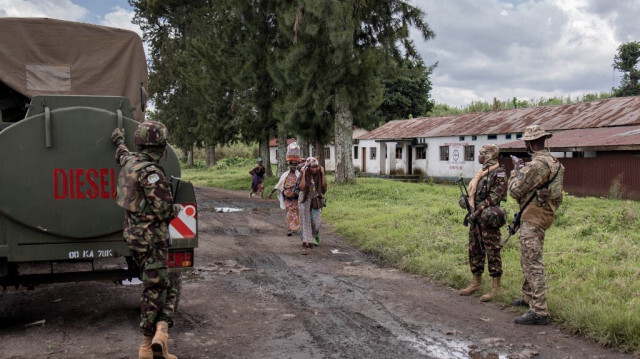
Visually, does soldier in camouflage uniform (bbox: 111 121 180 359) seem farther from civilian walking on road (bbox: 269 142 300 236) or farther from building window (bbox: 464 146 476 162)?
building window (bbox: 464 146 476 162)

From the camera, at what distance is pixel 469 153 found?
28.9 metres

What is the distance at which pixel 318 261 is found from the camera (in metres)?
8.82

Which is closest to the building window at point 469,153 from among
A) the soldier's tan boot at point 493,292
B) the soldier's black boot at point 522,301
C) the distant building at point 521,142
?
the distant building at point 521,142

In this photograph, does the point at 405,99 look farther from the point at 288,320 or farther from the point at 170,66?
the point at 288,320

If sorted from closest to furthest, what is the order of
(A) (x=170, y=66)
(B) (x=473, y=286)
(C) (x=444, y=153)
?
(B) (x=473, y=286), (C) (x=444, y=153), (A) (x=170, y=66)

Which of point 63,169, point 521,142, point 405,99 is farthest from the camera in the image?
point 405,99

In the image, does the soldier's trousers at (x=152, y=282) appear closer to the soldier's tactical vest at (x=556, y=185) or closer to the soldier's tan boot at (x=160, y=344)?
the soldier's tan boot at (x=160, y=344)

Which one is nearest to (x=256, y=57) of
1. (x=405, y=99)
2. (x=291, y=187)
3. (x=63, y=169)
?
(x=291, y=187)

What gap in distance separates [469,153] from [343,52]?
11.9 metres

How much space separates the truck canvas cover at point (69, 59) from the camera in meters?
6.05

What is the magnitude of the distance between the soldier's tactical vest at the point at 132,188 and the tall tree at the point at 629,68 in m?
42.5

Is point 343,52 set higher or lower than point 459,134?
higher

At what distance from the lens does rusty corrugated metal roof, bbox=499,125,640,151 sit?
18.1 metres

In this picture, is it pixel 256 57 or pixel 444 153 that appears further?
pixel 444 153
